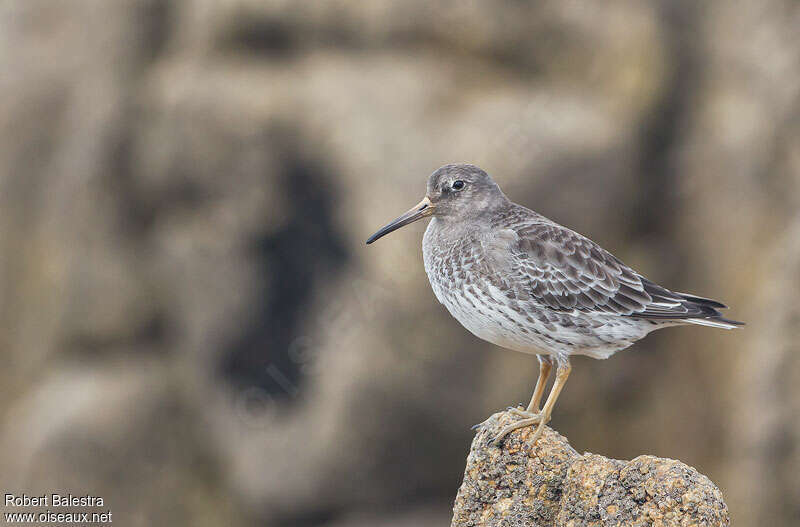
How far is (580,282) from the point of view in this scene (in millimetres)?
6309

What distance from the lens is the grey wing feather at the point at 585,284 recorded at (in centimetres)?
624

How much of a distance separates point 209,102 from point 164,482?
5664mm

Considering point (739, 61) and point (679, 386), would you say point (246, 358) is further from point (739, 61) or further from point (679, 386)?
point (739, 61)

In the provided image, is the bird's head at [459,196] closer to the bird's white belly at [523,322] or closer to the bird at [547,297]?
the bird at [547,297]

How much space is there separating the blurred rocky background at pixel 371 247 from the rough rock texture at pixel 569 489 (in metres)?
6.77

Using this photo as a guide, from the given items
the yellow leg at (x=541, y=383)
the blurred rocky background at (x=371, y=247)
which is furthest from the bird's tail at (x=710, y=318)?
the blurred rocky background at (x=371, y=247)

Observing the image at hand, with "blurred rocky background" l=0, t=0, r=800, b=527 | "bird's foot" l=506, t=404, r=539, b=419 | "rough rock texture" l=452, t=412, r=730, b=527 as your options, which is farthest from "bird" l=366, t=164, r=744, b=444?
"blurred rocky background" l=0, t=0, r=800, b=527

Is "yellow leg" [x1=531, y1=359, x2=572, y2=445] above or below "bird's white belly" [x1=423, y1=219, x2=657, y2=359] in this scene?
below

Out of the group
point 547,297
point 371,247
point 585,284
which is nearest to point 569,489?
point 547,297

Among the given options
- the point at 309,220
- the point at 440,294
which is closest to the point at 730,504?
the point at 309,220

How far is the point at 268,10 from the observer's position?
14141mm

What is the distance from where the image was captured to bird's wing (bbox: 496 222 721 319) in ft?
20.5

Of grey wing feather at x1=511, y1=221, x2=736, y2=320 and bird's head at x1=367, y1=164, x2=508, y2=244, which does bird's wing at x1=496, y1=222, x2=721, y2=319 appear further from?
bird's head at x1=367, y1=164, x2=508, y2=244

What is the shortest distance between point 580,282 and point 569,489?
1.38 meters
